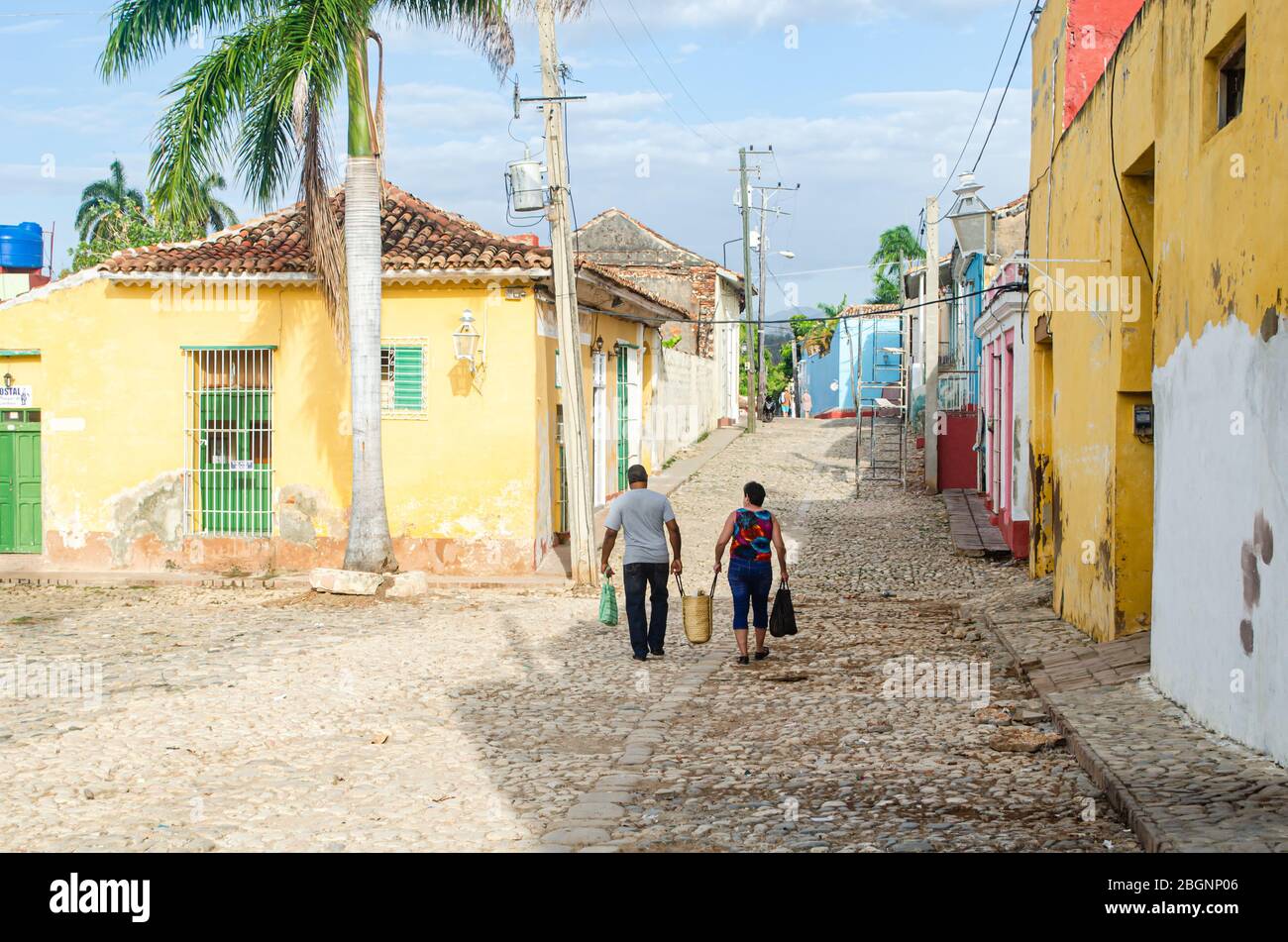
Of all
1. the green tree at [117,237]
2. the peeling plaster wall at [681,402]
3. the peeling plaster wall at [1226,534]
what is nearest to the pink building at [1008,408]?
the peeling plaster wall at [681,402]

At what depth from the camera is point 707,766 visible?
7.07 m

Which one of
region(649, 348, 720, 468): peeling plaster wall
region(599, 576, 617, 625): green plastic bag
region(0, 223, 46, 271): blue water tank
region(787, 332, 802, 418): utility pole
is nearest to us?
region(599, 576, 617, 625): green plastic bag

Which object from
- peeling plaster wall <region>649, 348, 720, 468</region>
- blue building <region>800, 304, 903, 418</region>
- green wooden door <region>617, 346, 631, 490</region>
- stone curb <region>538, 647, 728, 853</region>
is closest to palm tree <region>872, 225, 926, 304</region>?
blue building <region>800, 304, 903, 418</region>

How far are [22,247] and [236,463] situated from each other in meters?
8.43

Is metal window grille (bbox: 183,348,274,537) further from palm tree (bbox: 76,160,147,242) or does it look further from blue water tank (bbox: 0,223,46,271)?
palm tree (bbox: 76,160,147,242)

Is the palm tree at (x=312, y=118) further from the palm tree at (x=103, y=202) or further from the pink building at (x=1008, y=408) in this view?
the palm tree at (x=103, y=202)

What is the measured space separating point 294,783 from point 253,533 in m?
10.5

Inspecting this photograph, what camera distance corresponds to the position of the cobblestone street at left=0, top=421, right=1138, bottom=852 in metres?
5.87

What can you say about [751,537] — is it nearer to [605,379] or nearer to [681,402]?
[605,379]

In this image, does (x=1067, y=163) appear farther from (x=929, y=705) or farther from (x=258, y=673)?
(x=258, y=673)

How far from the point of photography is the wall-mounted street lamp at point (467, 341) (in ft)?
52.1

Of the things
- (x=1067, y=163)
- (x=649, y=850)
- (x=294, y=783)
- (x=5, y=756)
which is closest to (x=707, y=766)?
(x=649, y=850)

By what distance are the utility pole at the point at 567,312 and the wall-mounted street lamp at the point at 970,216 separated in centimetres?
438

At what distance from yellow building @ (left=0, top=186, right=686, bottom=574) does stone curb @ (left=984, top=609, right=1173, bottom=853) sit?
8.80 metres
